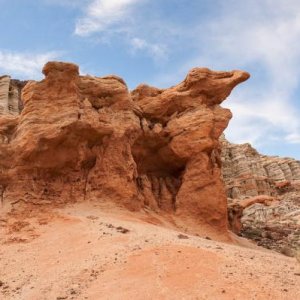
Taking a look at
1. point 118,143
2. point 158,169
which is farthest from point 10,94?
point 118,143

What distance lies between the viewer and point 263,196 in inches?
1951

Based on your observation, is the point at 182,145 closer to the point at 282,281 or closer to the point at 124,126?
the point at 124,126

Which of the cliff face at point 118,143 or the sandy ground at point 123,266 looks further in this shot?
the cliff face at point 118,143

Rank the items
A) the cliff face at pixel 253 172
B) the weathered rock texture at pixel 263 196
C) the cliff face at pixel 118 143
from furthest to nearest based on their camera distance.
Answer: the cliff face at pixel 253 172 < the weathered rock texture at pixel 263 196 < the cliff face at pixel 118 143

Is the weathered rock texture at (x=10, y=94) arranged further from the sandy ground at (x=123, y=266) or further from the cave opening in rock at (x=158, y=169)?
the sandy ground at (x=123, y=266)

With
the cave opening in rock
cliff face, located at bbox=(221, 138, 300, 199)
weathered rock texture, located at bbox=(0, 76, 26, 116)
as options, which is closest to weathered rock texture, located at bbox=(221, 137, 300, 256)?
cliff face, located at bbox=(221, 138, 300, 199)

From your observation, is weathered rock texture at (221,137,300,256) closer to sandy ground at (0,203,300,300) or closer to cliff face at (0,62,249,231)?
cliff face at (0,62,249,231)

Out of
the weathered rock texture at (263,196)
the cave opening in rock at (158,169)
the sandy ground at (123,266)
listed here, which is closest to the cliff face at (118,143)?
the cave opening in rock at (158,169)

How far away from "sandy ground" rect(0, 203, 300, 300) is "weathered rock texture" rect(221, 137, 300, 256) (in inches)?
371

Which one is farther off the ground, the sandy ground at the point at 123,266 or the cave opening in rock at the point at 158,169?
the cave opening in rock at the point at 158,169

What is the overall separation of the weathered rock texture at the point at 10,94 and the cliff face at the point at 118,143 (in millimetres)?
16049

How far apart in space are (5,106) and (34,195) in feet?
61.5

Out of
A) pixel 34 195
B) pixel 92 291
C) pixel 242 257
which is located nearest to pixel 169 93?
pixel 34 195

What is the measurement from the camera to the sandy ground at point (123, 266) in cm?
1112
